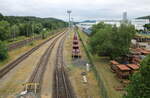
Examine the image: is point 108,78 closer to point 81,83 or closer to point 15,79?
point 81,83

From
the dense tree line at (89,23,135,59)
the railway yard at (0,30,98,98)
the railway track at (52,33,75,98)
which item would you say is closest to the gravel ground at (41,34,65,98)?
the railway yard at (0,30,98,98)

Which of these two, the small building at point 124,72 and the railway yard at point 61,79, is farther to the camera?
the small building at point 124,72

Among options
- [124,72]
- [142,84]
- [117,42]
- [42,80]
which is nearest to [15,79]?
[42,80]

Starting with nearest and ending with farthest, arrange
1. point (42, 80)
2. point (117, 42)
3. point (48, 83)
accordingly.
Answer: point (48, 83) < point (42, 80) < point (117, 42)

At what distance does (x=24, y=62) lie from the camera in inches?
1292

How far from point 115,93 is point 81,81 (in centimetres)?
482

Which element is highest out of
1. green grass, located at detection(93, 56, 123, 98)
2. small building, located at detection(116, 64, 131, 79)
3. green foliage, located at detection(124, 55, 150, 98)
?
green foliage, located at detection(124, 55, 150, 98)

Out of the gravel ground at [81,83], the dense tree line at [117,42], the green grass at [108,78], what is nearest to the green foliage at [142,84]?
the gravel ground at [81,83]

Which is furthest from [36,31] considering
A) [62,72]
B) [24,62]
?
[62,72]

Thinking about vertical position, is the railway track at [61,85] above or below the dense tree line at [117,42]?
below

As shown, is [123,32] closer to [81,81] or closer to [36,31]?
[81,81]

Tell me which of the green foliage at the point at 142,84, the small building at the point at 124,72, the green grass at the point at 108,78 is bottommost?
the green grass at the point at 108,78

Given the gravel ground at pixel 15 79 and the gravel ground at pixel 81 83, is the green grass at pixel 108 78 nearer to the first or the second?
the gravel ground at pixel 81 83

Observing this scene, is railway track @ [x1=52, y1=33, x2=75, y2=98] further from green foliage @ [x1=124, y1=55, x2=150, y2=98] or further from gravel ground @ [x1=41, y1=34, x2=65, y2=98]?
green foliage @ [x1=124, y1=55, x2=150, y2=98]
